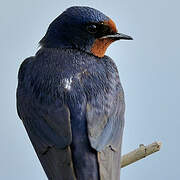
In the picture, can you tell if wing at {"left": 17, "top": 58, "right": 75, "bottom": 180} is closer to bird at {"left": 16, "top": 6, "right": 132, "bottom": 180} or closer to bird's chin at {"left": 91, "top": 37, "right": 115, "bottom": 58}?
bird at {"left": 16, "top": 6, "right": 132, "bottom": 180}

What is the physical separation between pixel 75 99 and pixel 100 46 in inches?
18.7

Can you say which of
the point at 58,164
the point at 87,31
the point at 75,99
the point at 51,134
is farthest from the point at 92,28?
the point at 58,164

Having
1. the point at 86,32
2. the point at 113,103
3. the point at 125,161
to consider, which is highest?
the point at 86,32

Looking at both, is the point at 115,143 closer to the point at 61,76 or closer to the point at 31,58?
the point at 61,76

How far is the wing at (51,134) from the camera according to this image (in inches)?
149

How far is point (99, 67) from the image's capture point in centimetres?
415

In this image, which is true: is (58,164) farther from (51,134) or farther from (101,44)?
(101,44)

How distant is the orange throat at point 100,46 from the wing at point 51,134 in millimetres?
440

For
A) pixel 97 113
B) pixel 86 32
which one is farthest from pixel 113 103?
pixel 86 32

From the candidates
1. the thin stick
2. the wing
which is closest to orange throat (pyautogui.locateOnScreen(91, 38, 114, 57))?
A: the wing

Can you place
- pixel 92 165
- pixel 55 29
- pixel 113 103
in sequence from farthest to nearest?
pixel 55 29
pixel 113 103
pixel 92 165

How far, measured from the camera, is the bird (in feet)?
12.5

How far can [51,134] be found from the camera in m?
3.89

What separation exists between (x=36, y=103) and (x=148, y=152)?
627 mm
